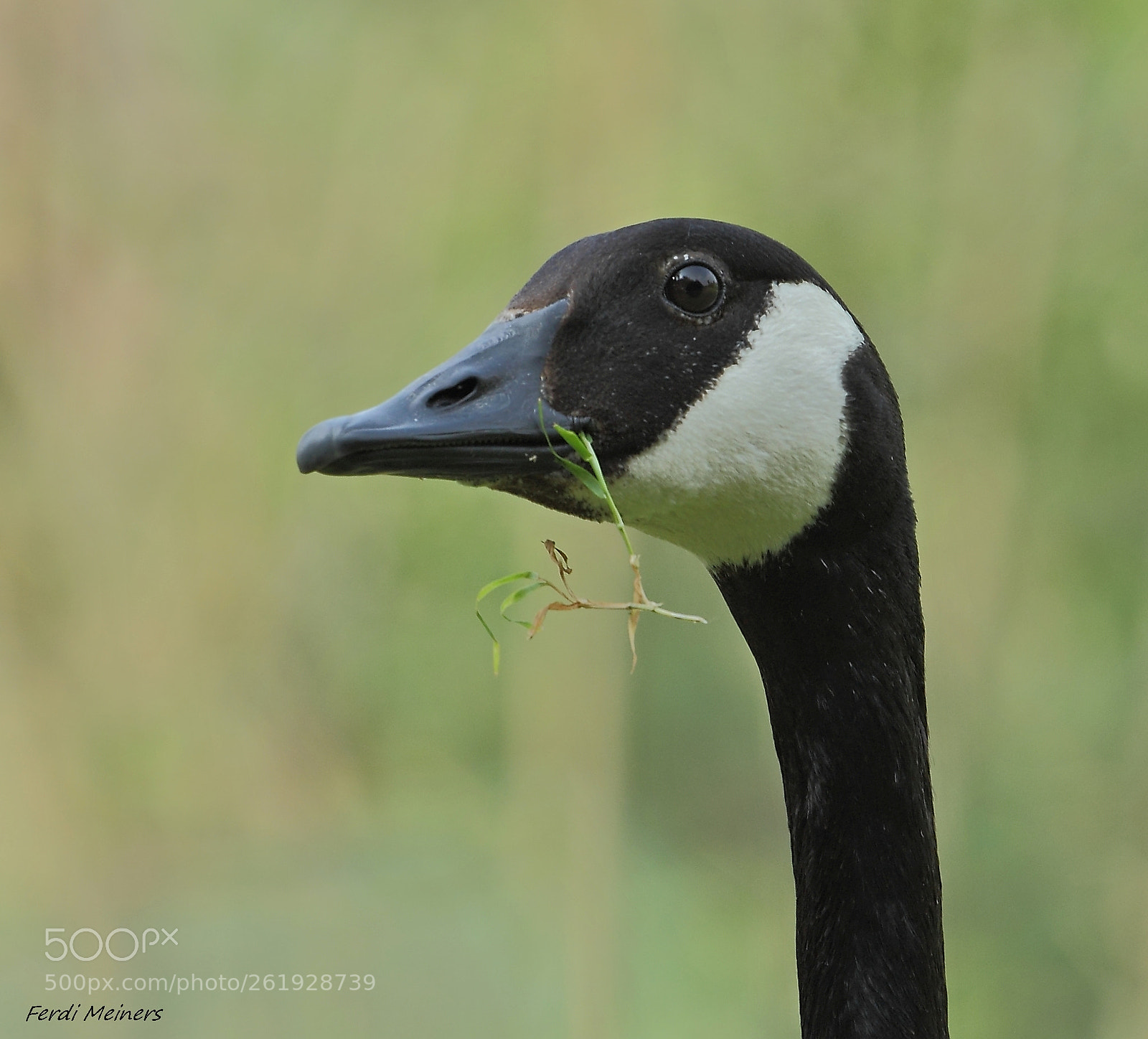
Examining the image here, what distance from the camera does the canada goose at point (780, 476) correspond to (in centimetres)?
202

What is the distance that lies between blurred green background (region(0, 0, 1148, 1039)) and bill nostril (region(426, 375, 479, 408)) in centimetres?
238

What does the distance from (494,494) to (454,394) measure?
3.24 meters

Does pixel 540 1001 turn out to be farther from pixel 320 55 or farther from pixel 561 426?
pixel 320 55

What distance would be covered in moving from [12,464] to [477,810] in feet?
7.55

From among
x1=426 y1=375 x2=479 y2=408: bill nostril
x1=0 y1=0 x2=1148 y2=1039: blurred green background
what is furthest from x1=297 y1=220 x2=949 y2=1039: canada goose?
x1=0 y1=0 x2=1148 y2=1039: blurred green background

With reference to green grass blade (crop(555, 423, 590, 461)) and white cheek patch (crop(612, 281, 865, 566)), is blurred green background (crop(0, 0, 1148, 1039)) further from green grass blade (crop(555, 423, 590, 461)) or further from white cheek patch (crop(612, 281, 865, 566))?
green grass blade (crop(555, 423, 590, 461))

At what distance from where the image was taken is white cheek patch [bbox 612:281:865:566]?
6.73 ft

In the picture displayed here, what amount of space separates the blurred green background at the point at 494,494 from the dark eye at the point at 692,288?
2.25 meters

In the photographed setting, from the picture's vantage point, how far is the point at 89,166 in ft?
15.4

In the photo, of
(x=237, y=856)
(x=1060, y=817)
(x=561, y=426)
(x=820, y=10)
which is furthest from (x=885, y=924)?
(x=820, y=10)

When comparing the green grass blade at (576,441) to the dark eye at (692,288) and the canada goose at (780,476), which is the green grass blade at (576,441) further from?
the dark eye at (692,288)

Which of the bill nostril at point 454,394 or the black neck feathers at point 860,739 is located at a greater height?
the bill nostril at point 454,394

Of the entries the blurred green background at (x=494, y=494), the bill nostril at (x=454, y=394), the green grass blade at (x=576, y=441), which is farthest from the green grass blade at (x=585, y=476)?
the blurred green background at (x=494, y=494)

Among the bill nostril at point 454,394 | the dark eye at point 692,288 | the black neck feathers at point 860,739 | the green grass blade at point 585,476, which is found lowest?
the black neck feathers at point 860,739
